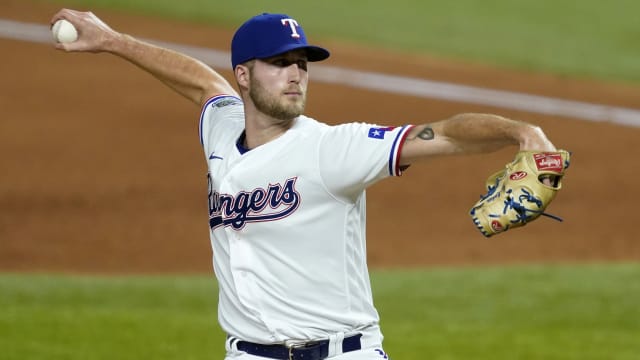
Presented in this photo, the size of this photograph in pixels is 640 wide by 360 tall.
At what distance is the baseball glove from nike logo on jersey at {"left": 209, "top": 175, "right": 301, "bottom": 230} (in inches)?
39.4

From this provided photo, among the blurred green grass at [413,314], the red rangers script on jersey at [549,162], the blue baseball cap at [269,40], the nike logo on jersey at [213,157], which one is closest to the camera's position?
the red rangers script on jersey at [549,162]

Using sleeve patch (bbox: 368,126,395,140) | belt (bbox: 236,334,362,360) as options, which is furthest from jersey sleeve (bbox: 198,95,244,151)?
belt (bbox: 236,334,362,360)

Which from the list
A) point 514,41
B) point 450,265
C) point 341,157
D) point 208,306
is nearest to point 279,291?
point 341,157

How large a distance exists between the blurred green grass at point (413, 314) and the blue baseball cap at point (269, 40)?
3.59 m

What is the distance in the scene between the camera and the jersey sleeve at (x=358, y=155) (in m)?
5.09

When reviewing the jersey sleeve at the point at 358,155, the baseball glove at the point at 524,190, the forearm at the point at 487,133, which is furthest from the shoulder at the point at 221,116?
the baseball glove at the point at 524,190

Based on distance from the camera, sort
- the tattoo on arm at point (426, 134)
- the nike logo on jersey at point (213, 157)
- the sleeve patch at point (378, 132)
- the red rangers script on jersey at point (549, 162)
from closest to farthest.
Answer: the red rangers script on jersey at point (549, 162) → the tattoo on arm at point (426, 134) → the sleeve patch at point (378, 132) → the nike logo on jersey at point (213, 157)

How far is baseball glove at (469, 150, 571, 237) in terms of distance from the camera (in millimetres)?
4531

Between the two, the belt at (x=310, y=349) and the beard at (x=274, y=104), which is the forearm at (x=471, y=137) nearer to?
the beard at (x=274, y=104)

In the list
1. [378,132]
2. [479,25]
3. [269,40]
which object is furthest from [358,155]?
[479,25]

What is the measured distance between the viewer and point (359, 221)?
5480 mm

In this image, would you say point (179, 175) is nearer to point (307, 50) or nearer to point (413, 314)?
point (413, 314)

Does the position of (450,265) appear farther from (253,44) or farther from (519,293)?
(253,44)

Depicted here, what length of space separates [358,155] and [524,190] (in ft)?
2.72
